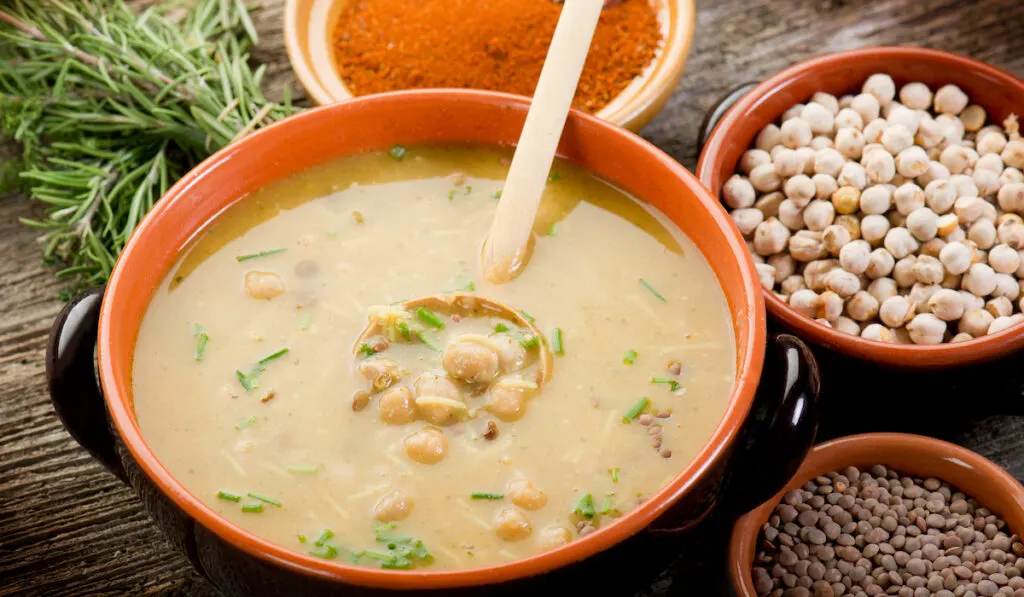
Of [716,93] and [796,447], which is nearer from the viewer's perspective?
[796,447]

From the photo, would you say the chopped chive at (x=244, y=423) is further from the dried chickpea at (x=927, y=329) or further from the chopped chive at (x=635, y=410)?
the dried chickpea at (x=927, y=329)

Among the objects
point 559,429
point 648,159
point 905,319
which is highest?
point 648,159

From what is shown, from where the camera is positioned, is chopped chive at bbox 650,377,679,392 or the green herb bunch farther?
the green herb bunch

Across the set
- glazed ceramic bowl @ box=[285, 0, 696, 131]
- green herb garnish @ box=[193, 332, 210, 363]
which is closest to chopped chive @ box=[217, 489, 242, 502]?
green herb garnish @ box=[193, 332, 210, 363]

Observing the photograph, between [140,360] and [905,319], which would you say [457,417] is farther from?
A: [905,319]

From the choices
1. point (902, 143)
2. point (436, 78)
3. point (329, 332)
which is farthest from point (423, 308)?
point (902, 143)

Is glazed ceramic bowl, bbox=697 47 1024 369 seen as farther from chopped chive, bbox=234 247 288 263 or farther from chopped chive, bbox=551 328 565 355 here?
chopped chive, bbox=234 247 288 263
